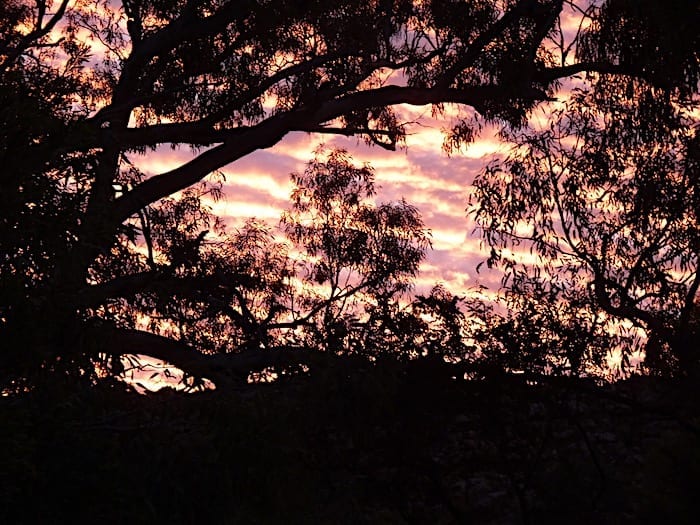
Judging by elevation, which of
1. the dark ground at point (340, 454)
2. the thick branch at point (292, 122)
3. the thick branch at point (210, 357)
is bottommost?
the dark ground at point (340, 454)

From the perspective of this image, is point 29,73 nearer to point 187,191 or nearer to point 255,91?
point 255,91

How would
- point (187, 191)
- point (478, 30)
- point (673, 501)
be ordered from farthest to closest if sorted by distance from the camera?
point (187, 191)
point (478, 30)
point (673, 501)

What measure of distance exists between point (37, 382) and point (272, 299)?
9951mm

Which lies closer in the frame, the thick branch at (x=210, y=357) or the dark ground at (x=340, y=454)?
the dark ground at (x=340, y=454)

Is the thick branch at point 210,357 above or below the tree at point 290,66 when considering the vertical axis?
below

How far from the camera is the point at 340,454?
8.18 metres

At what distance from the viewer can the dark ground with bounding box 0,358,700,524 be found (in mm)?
5441

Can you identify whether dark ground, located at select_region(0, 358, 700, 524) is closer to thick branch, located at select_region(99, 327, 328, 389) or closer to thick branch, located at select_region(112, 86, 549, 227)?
thick branch, located at select_region(99, 327, 328, 389)

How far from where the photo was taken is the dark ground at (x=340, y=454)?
5.44 m

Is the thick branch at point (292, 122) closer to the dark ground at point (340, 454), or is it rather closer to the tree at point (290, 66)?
the tree at point (290, 66)

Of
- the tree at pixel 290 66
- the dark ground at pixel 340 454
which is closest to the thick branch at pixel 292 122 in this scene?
the tree at pixel 290 66

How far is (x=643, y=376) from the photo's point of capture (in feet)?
32.0

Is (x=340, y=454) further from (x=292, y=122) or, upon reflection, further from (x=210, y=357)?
(x=292, y=122)

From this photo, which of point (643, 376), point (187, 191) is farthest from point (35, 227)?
point (187, 191)
